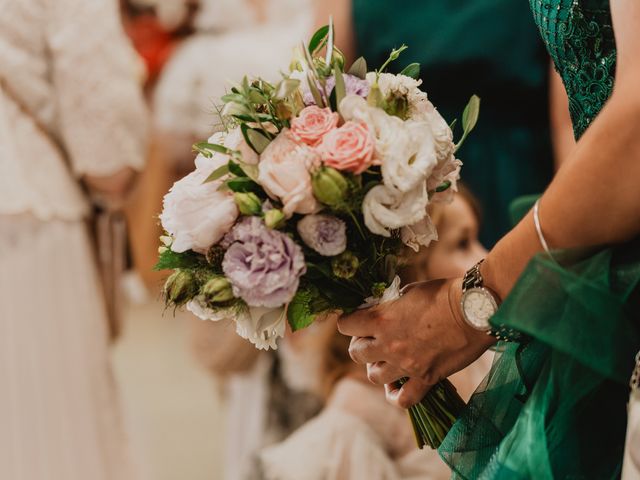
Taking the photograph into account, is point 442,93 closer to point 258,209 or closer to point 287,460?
point 287,460

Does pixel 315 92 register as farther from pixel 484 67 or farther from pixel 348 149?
pixel 484 67

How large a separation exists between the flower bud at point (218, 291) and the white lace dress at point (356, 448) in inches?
35.0

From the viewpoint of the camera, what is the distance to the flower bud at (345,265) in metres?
1.00

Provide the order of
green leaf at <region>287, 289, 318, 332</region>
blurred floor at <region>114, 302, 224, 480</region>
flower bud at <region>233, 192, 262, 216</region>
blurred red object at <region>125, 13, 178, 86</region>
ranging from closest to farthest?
flower bud at <region>233, 192, 262, 216</region> < green leaf at <region>287, 289, 318, 332</region> < blurred floor at <region>114, 302, 224, 480</region> < blurred red object at <region>125, 13, 178, 86</region>

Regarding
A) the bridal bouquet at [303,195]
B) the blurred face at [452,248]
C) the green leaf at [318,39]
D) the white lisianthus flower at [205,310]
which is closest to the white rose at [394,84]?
the bridal bouquet at [303,195]

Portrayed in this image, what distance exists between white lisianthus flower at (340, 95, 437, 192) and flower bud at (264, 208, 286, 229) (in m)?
0.13

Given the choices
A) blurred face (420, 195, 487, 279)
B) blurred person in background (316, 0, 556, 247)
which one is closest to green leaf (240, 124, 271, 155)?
blurred face (420, 195, 487, 279)

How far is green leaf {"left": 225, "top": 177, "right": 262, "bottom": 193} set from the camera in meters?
0.98

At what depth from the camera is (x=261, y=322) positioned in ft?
3.39

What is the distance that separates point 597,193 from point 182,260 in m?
0.50

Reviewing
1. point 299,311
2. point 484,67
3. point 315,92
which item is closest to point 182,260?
point 299,311

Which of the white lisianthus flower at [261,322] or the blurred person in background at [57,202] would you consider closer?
the white lisianthus flower at [261,322]

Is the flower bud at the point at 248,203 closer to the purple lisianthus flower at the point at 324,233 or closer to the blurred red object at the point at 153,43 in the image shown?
the purple lisianthus flower at the point at 324,233

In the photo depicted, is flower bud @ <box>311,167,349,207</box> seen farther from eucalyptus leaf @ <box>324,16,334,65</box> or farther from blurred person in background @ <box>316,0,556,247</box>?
blurred person in background @ <box>316,0,556,247</box>
